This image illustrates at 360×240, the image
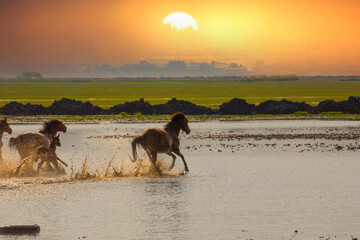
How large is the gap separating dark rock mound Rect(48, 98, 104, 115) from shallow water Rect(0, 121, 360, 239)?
36292 millimetres

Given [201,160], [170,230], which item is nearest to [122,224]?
[170,230]

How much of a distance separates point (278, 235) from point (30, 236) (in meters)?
4.27

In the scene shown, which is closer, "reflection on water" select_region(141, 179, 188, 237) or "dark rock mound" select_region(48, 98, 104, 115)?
"reflection on water" select_region(141, 179, 188, 237)

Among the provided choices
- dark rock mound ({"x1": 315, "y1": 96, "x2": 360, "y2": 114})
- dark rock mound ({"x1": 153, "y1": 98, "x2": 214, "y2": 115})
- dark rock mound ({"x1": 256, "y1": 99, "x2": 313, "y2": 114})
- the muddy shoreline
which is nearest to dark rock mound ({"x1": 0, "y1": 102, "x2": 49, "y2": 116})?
the muddy shoreline

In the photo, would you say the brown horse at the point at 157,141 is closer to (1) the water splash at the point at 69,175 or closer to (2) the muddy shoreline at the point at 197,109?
(1) the water splash at the point at 69,175

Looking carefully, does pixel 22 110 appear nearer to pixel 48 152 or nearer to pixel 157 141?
pixel 48 152

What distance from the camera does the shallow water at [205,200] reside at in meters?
11.7

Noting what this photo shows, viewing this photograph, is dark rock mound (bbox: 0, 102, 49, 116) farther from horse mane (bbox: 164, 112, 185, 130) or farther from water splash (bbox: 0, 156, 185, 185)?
horse mane (bbox: 164, 112, 185, 130)

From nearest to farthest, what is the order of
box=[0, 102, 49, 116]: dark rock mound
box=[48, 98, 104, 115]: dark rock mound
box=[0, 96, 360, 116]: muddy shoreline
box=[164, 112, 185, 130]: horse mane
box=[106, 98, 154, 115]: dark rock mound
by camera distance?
1. box=[164, 112, 185, 130]: horse mane
2. box=[0, 96, 360, 116]: muddy shoreline
3. box=[0, 102, 49, 116]: dark rock mound
4. box=[106, 98, 154, 115]: dark rock mound
5. box=[48, 98, 104, 115]: dark rock mound

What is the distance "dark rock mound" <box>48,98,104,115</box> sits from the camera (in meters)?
61.2

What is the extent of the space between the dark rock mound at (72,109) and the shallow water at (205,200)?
36.3 m

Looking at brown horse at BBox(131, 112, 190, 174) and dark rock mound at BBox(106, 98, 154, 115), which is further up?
brown horse at BBox(131, 112, 190, 174)

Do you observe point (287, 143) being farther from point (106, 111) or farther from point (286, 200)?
point (106, 111)

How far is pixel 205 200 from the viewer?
1482 cm
